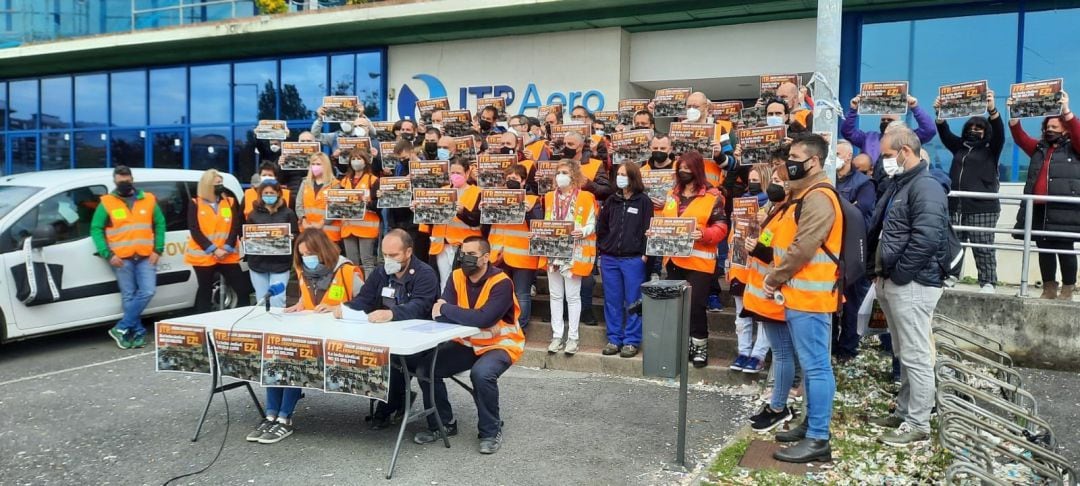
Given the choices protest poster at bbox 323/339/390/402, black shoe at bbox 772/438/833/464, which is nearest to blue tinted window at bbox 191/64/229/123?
protest poster at bbox 323/339/390/402

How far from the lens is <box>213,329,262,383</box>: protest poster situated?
5496mm

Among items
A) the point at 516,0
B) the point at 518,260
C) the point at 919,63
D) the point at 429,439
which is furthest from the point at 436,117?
the point at 919,63

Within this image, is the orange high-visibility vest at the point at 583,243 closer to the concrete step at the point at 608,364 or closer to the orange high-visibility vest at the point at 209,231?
the concrete step at the point at 608,364

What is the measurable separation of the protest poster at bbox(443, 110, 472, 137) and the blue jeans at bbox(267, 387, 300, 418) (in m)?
4.78

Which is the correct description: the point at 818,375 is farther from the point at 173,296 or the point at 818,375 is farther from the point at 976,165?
the point at 173,296

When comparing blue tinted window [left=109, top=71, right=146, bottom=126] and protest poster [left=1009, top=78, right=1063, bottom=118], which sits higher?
blue tinted window [left=109, top=71, right=146, bottom=126]

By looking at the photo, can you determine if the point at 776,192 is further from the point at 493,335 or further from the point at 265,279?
the point at 265,279

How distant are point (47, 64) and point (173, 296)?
13.5 m

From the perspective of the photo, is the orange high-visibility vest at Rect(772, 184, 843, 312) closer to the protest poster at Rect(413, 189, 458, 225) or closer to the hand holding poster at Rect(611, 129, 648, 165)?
the hand holding poster at Rect(611, 129, 648, 165)

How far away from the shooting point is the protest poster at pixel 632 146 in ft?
27.3

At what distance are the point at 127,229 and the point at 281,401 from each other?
4.37 meters

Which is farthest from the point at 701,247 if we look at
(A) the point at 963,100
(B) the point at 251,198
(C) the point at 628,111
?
(B) the point at 251,198

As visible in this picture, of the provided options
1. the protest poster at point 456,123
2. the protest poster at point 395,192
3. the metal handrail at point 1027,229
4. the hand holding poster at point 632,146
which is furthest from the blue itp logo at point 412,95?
the metal handrail at point 1027,229

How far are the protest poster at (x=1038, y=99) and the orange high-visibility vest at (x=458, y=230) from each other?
17.0 ft
